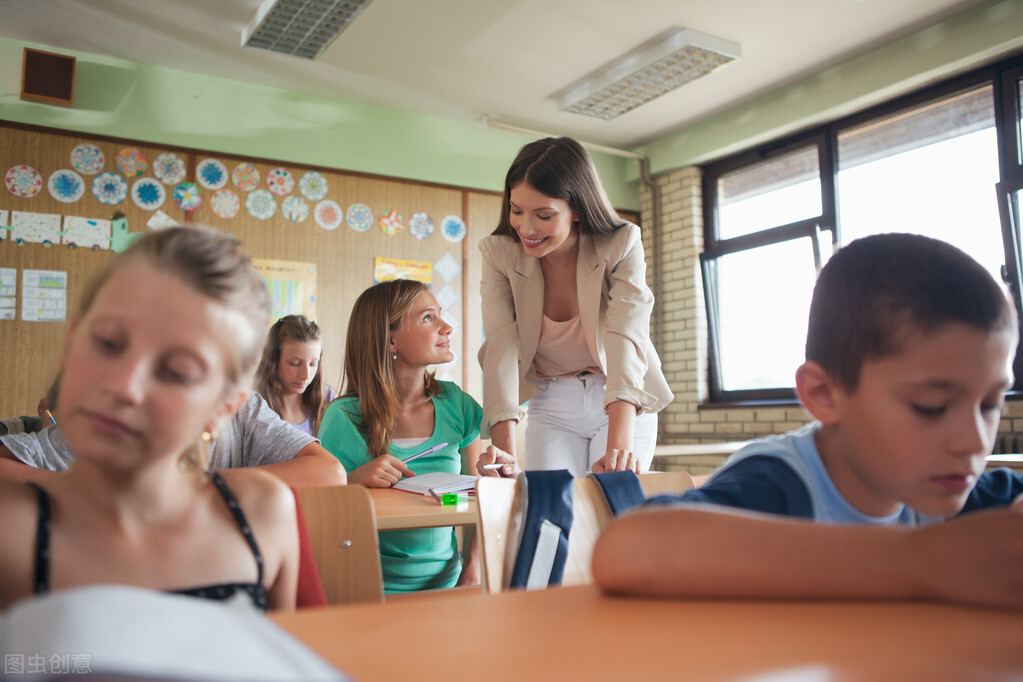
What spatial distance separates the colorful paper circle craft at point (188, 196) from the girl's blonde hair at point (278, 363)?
4.26ft

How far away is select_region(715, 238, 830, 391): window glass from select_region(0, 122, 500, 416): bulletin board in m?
1.79

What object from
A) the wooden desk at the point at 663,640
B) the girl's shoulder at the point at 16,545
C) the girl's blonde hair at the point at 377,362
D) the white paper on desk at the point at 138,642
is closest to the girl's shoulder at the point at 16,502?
the girl's shoulder at the point at 16,545

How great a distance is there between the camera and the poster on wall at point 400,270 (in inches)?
192

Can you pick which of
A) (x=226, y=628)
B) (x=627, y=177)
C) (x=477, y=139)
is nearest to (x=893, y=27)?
(x=627, y=177)

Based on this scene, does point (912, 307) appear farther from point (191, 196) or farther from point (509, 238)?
point (191, 196)

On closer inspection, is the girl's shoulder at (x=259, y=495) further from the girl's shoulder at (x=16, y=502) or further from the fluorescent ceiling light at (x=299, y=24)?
the fluorescent ceiling light at (x=299, y=24)

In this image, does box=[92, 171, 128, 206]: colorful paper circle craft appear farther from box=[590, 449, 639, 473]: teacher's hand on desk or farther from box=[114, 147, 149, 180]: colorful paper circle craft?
box=[590, 449, 639, 473]: teacher's hand on desk

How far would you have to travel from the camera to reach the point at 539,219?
79.1 inches

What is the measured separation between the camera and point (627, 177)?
6.02 metres

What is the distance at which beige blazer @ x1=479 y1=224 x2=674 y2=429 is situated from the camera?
1977mm

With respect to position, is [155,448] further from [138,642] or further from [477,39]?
[477,39]

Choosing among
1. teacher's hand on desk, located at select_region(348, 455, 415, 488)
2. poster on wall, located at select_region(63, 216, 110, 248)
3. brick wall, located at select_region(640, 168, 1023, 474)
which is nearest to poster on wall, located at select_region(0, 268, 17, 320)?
poster on wall, located at select_region(63, 216, 110, 248)

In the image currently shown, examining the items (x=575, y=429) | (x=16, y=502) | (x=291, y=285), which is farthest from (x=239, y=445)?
(x=291, y=285)

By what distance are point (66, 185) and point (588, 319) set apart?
3.30m
